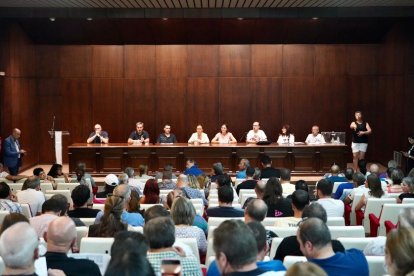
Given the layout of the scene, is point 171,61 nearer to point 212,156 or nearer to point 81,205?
point 212,156

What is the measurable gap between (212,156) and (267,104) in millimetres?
2899

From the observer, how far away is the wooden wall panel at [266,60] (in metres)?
16.2

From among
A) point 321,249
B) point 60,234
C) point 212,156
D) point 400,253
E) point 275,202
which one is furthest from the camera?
point 212,156

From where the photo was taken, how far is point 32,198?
7.36 m

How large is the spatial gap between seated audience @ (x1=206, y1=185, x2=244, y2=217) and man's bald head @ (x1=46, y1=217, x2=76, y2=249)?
2736 mm

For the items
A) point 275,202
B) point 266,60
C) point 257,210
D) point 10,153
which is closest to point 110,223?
point 257,210

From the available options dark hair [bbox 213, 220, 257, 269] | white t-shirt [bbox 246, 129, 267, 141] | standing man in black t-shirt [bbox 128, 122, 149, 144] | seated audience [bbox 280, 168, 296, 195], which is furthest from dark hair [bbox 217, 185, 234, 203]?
white t-shirt [bbox 246, 129, 267, 141]

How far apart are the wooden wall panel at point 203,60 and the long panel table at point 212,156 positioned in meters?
2.85

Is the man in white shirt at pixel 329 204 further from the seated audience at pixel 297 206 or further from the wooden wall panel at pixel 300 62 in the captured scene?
the wooden wall panel at pixel 300 62

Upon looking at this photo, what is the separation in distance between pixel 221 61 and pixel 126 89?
268 cm

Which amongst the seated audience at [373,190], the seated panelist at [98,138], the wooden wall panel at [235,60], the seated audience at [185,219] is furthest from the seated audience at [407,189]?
the wooden wall panel at [235,60]

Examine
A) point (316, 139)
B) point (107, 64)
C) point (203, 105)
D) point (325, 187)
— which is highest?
point (107, 64)

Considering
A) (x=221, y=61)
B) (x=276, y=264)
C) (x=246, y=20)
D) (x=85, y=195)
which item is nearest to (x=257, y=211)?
(x=276, y=264)

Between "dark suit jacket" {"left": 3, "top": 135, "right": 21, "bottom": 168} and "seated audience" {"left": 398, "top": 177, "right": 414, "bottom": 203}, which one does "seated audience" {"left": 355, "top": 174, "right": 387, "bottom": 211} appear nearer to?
"seated audience" {"left": 398, "top": 177, "right": 414, "bottom": 203}
